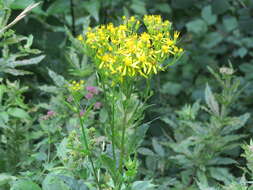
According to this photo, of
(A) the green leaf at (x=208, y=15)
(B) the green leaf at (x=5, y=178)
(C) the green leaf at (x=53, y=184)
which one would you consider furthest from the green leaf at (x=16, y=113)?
(A) the green leaf at (x=208, y=15)

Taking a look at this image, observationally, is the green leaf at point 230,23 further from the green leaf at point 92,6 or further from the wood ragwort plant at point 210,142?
the green leaf at point 92,6

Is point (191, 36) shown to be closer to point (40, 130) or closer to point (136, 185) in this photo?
point (40, 130)

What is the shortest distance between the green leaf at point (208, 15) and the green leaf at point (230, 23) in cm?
8

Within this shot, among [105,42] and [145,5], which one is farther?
[145,5]

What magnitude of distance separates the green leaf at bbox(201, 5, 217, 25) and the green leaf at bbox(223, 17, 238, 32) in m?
0.08

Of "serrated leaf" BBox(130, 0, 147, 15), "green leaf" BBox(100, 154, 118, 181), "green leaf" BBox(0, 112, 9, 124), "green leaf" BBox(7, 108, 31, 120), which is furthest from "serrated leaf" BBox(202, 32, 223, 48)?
"green leaf" BBox(100, 154, 118, 181)

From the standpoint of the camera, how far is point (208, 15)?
3.00 metres

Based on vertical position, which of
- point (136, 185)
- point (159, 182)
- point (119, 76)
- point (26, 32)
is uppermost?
point (26, 32)

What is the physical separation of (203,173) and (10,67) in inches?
42.6

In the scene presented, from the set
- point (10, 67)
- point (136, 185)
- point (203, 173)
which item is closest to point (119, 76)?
point (136, 185)

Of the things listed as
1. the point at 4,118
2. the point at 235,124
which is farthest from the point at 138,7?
the point at 4,118

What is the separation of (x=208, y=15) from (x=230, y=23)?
15 cm

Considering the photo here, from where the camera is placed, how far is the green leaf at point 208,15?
2.98m

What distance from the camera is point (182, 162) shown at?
2.32m
